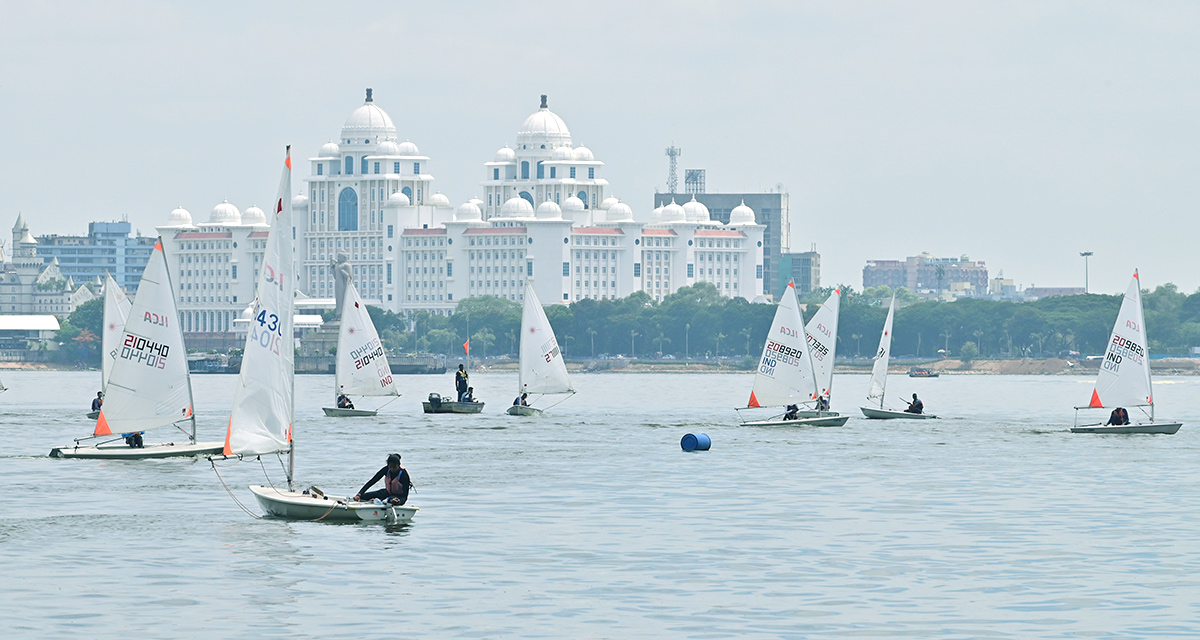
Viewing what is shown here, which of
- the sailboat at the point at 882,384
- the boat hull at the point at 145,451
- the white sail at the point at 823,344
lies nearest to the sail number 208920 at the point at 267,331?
the boat hull at the point at 145,451

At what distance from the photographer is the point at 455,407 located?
89500 millimetres

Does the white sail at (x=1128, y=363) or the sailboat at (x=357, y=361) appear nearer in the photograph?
the white sail at (x=1128, y=363)

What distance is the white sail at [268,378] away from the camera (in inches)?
1570

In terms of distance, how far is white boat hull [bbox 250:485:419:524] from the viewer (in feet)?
135

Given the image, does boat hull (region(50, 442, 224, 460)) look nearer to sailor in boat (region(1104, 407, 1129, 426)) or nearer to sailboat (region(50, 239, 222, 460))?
sailboat (region(50, 239, 222, 460))

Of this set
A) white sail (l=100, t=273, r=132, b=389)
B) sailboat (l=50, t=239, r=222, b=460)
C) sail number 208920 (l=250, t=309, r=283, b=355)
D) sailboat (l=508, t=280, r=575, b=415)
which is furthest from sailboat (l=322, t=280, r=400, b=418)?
sail number 208920 (l=250, t=309, r=283, b=355)

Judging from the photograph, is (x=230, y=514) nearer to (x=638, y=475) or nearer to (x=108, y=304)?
(x=638, y=475)

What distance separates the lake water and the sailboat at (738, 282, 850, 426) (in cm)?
723

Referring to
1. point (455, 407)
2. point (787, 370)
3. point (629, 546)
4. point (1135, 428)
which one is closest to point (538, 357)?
point (455, 407)

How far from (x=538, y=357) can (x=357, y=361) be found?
294 inches

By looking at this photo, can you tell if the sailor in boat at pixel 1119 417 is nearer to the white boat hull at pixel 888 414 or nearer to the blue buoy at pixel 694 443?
the white boat hull at pixel 888 414

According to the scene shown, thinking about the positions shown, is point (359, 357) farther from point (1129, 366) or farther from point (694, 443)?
point (1129, 366)

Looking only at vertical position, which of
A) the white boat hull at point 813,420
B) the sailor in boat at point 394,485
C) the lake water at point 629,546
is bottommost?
the lake water at point 629,546

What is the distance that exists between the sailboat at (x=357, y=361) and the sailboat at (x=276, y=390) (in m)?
44.4
